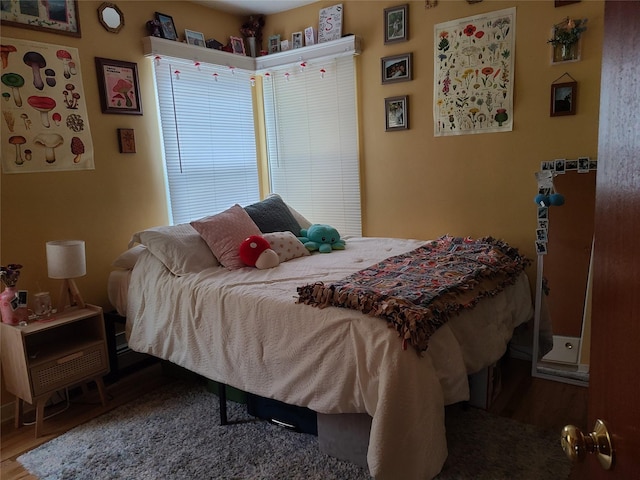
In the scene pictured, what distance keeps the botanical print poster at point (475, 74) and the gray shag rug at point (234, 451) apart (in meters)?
1.84

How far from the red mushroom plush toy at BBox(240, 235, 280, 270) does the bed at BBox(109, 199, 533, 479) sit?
0.07 meters

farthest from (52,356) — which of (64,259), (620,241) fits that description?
(620,241)

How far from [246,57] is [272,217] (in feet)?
4.85

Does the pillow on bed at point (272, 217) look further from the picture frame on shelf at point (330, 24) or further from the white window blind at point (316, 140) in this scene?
the picture frame on shelf at point (330, 24)

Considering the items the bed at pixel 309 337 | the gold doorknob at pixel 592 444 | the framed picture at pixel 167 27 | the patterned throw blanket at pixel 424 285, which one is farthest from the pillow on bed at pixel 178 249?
the gold doorknob at pixel 592 444

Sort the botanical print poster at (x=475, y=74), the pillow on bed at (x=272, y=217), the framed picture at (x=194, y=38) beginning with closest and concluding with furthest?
the botanical print poster at (x=475, y=74), the pillow on bed at (x=272, y=217), the framed picture at (x=194, y=38)

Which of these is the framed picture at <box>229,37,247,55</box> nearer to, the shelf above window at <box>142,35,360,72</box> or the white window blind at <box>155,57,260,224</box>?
the shelf above window at <box>142,35,360,72</box>

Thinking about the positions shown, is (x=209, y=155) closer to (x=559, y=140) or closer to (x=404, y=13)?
(x=404, y=13)

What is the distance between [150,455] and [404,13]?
10.3 ft

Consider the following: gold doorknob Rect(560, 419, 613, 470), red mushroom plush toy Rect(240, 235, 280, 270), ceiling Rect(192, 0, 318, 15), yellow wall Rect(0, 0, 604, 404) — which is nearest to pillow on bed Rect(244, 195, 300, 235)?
red mushroom plush toy Rect(240, 235, 280, 270)

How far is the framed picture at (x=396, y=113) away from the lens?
3284 millimetres

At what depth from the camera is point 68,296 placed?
2.68 meters

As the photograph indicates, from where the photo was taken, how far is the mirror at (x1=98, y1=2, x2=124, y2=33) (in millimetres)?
2873

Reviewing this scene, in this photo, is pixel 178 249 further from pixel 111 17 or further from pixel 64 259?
pixel 111 17
